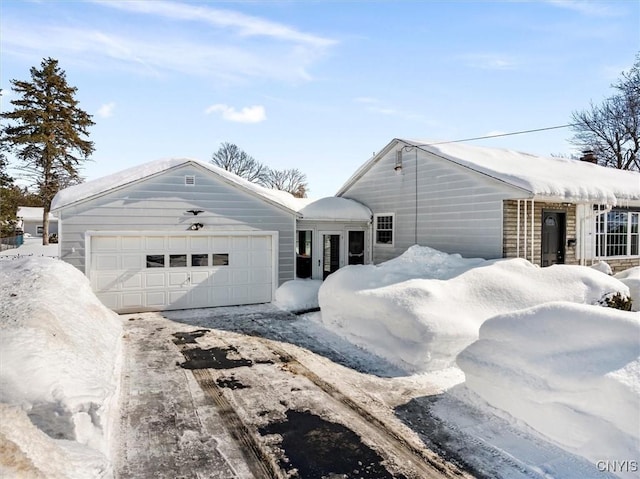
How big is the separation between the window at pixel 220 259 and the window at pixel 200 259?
22 cm

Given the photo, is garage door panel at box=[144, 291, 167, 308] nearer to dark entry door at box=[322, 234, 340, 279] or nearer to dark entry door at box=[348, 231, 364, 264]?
→ dark entry door at box=[322, 234, 340, 279]

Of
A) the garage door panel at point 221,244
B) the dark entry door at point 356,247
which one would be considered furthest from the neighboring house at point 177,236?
the dark entry door at point 356,247

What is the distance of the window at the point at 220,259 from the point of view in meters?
11.2

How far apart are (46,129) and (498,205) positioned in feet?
113

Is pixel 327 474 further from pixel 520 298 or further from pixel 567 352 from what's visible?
pixel 520 298

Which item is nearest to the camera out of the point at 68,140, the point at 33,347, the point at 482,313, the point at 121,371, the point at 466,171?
the point at 33,347

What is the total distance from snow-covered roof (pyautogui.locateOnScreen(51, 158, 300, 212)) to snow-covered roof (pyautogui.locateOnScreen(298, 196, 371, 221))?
990mm

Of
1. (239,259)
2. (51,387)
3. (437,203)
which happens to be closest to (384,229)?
(437,203)

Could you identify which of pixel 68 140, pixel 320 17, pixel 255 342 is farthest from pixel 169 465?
pixel 68 140

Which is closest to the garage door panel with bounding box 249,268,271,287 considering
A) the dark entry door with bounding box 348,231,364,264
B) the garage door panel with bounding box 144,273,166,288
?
the garage door panel with bounding box 144,273,166,288

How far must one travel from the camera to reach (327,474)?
3682 mm

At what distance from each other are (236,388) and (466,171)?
314 inches

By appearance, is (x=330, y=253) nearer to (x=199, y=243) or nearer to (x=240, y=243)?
(x=240, y=243)

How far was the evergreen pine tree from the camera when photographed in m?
31.0
